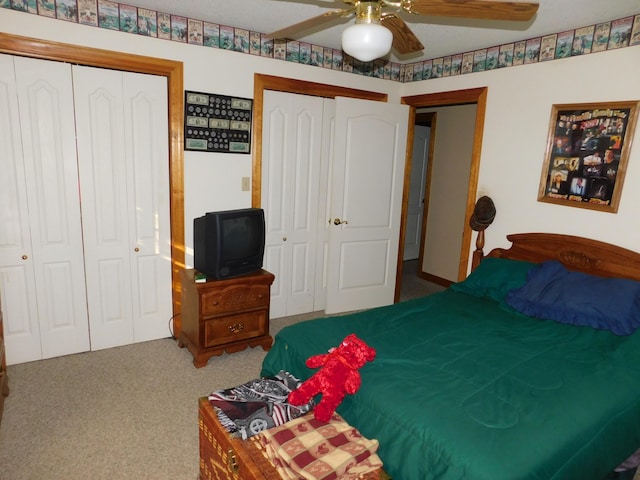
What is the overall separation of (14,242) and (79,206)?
46 centimetres

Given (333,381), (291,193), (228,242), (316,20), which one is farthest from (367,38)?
(291,193)

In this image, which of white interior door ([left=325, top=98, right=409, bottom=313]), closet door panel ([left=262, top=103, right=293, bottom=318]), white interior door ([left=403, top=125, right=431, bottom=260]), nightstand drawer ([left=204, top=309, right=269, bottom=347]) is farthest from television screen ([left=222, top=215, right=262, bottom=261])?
white interior door ([left=403, top=125, right=431, bottom=260])

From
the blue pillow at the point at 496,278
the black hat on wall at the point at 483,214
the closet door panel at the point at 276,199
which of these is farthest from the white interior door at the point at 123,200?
the black hat on wall at the point at 483,214

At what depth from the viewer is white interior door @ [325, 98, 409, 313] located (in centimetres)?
384

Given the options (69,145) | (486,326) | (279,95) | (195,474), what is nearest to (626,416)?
(486,326)

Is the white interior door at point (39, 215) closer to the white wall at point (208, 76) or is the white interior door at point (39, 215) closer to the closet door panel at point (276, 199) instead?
the white wall at point (208, 76)

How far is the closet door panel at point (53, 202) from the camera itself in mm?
2719

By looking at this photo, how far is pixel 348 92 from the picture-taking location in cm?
389

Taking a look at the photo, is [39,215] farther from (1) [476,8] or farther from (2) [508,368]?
(2) [508,368]

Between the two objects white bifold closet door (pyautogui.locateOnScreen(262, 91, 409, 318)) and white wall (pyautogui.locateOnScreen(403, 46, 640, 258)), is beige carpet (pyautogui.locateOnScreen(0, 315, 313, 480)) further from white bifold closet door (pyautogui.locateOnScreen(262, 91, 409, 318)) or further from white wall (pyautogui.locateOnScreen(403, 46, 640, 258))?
white wall (pyautogui.locateOnScreen(403, 46, 640, 258))

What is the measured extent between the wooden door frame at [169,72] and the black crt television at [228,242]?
242mm

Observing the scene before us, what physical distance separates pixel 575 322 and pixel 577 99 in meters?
1.54

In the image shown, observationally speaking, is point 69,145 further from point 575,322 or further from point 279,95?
point 575,322

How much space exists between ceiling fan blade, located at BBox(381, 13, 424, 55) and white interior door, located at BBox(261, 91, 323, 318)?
61.7 inches
